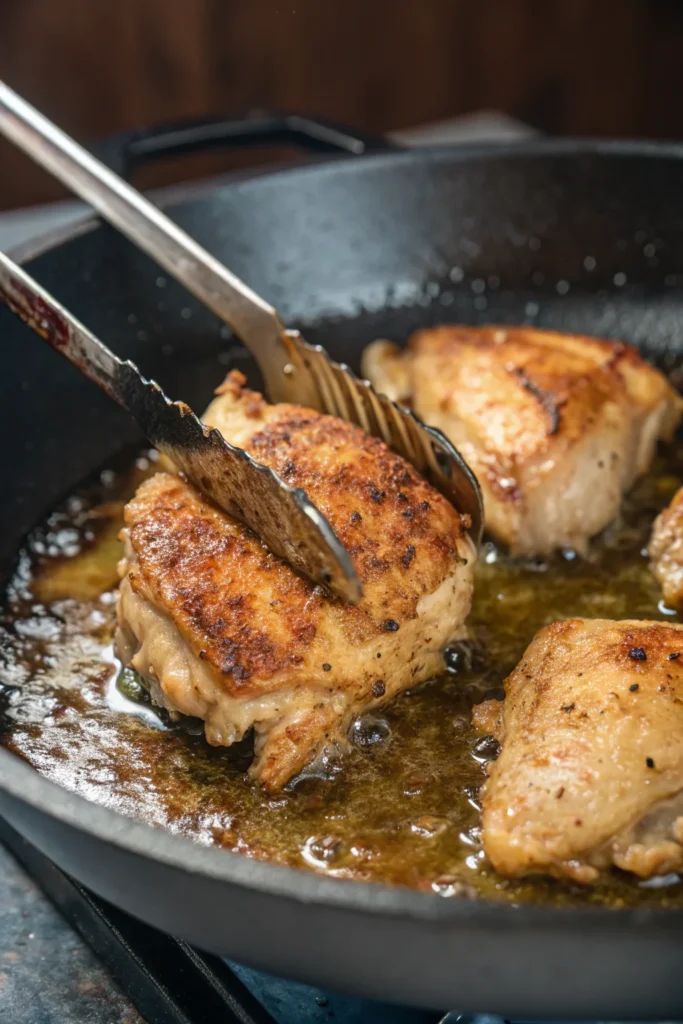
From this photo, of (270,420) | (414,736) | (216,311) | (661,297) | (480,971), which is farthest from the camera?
(661,297)

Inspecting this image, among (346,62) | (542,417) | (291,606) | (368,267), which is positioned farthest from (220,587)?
(346,62)

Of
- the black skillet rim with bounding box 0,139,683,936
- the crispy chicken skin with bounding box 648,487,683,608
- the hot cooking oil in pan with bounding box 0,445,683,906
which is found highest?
the black skillet rim with bounding box 0,139,683,936

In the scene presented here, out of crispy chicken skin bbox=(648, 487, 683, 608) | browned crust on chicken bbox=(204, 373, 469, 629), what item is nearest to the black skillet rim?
browned crust on chicken bbox=(204, 373, 469, 629)

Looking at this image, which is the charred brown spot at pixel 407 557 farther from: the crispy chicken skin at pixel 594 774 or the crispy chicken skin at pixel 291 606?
the crispy chicken skin at pixel 594 774

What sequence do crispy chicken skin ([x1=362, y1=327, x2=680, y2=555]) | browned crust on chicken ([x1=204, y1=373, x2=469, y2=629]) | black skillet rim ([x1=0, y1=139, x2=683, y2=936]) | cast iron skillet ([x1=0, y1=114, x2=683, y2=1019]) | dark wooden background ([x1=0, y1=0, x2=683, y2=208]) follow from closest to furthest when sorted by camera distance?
black skillet rim ([x1=0, y1=139, x2=683, y2=936]) < browned crust on chicken ([x1=204, y1=373, x2=469, y2=629]) < crispy chicken skin ([x1=362, y1=327, x2=680, y2=555]) < cast iron skillet ([x1=0, y1=114, x2=683, y2=1019]) < dark wooden background ([x1=0, y1=0, x2=683, y2=208])

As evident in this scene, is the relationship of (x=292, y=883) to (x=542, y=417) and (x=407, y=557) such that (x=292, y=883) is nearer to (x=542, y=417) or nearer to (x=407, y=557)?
(x=407, y=557)

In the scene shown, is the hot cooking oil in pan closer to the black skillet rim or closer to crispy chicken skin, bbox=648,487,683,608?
crispy chicken skin, bbox=648,487,683,608

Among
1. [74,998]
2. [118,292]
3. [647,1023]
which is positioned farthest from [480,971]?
[118,292]

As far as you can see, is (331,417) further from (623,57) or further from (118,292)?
(623,57)
